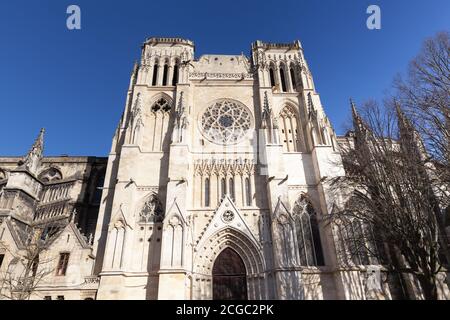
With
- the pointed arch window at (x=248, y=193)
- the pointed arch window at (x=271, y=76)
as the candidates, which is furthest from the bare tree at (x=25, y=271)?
the pointed arch window at (x=271, y=76)

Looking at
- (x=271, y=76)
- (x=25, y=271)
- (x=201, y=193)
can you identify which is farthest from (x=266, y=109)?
(x=25, y=271)

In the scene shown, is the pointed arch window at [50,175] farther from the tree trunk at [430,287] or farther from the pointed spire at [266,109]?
the tree trunk at [430,287]

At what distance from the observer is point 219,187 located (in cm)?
1630

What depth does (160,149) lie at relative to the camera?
17.7 m

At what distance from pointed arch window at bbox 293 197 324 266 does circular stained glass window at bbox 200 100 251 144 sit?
644cm

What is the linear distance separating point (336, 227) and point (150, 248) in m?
10.4

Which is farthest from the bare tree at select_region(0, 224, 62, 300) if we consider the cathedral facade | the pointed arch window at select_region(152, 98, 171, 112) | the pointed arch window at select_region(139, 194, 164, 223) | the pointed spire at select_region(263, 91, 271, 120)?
the pointed spire at select_region(263, 91, 271, 120)

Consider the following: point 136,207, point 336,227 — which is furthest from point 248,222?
point 136,207

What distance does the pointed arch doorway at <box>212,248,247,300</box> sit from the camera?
44.7 ft

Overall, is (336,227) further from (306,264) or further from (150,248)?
(150,248)

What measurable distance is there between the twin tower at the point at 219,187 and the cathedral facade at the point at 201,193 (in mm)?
68

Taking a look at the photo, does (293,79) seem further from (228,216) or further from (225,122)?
(228,216)

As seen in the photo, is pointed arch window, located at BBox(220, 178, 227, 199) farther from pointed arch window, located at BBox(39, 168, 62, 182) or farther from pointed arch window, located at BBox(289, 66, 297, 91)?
pointed arch window, located at BBox(39, 168, 62, 182)

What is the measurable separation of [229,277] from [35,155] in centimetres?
1893
